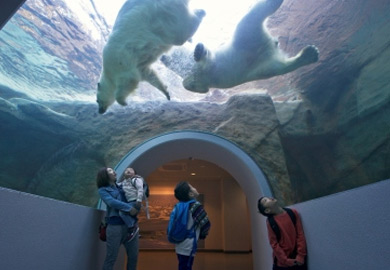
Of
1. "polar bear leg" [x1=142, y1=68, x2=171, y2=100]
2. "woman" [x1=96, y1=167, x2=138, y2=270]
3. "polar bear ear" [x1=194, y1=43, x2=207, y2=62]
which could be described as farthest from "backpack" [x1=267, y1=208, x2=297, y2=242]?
"polar bear leg" [x1=142, y1=68, x2=171, y2=100]

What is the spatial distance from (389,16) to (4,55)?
10459mm

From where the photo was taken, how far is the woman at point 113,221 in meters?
2.83

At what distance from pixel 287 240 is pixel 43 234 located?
217 centimetres

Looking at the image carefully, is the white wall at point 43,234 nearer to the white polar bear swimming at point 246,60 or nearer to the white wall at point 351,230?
the white wall at point 351,230

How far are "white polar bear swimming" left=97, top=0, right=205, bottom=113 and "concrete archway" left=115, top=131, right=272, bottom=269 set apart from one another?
3.97 feet

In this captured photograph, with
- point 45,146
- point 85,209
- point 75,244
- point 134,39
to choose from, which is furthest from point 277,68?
point 45,146

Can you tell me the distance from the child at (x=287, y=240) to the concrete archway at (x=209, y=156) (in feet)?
6.24

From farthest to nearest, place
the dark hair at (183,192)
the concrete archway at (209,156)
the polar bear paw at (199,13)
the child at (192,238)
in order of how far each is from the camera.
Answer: the concrete archway at (209,156) < the polar bear paw at (199,13) < the dark hair at (183,192) < the child at (192,238)

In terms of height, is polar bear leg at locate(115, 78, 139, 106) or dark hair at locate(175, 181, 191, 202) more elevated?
polar bear leg at locate(115, 78, 139, 106)

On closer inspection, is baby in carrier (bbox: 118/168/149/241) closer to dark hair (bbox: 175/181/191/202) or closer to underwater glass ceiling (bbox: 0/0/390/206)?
dark hair (bbox: 175/181/191/202)

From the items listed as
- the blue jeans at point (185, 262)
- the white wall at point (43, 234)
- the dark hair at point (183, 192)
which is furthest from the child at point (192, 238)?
the white wall at point (43, 234)

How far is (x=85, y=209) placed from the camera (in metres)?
3.12

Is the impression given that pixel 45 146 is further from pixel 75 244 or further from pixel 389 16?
pixel 389 16

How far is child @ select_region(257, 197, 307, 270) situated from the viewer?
2334mm
